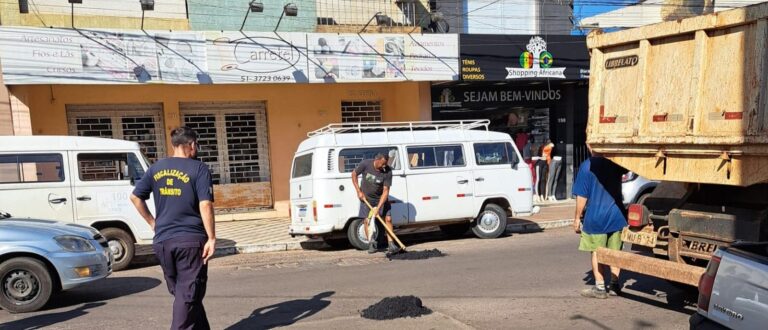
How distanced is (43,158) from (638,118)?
8.54 metres

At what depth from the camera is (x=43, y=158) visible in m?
8.76

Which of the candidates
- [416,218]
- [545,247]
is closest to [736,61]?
[545,247]

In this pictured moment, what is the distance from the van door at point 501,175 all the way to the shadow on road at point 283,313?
15.5 ft

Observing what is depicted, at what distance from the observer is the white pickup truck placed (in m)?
2.77

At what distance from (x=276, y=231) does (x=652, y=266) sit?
8.56 meters

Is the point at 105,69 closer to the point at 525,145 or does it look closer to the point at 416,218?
the point at 416,218

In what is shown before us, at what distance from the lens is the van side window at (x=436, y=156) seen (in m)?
10.1

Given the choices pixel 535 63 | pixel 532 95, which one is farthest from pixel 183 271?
pixel 532 95

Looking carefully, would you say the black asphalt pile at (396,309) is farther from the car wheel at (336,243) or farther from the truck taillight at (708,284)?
the car wheel at (336,243)

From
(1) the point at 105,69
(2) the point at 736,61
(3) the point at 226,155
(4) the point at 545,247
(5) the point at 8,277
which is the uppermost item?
(1) the point at 105,69

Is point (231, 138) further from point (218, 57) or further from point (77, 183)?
point (77, 183)

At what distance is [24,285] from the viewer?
6.18m

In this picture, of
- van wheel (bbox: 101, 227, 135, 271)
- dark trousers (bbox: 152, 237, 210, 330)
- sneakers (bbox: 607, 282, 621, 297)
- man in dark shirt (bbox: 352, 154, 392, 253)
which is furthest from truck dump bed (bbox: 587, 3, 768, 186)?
van wheel (bbox: 101, 227, 135, 271)

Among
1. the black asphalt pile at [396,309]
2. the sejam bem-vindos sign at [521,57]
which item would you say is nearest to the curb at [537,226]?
the sejam bem-vindos sign at [521,57]
